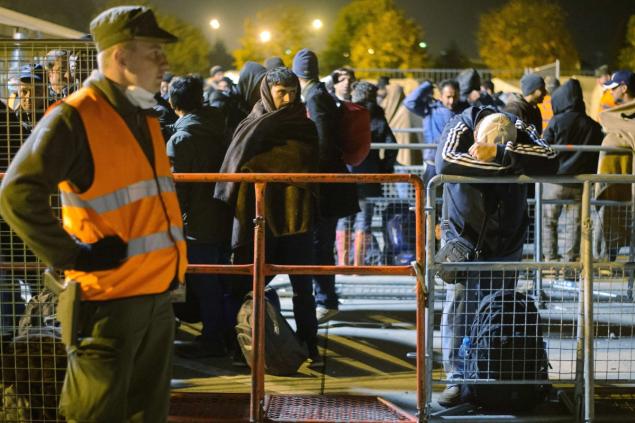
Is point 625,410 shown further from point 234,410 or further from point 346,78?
point 346,78

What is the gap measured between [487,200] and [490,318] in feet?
2.41

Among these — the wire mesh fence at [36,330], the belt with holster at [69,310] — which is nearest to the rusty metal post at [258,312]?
the wire mesh fence at [36,330]

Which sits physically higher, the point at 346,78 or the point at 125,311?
the point at 346,78

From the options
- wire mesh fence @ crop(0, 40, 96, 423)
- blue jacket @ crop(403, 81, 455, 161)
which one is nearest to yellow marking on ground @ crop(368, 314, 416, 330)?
blue jacket @ crop(403, 81, 455, 161)

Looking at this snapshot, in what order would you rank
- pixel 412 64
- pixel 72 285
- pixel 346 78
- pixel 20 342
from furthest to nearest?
pixel 412 64, pixel 346 78, pixel 20 342, pixel 72 285

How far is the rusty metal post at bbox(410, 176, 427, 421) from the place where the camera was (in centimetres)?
496

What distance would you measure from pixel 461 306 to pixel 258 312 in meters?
1.33

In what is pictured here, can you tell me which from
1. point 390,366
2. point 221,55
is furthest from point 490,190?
point 221,55

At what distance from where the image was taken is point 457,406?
5.40 m

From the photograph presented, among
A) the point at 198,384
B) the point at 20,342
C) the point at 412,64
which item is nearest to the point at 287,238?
the point at 198,384

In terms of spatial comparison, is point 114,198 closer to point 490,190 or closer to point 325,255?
point 490,190

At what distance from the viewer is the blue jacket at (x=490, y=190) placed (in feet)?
17.1

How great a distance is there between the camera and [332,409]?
17.6 feet

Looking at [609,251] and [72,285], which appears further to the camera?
[609,251]
